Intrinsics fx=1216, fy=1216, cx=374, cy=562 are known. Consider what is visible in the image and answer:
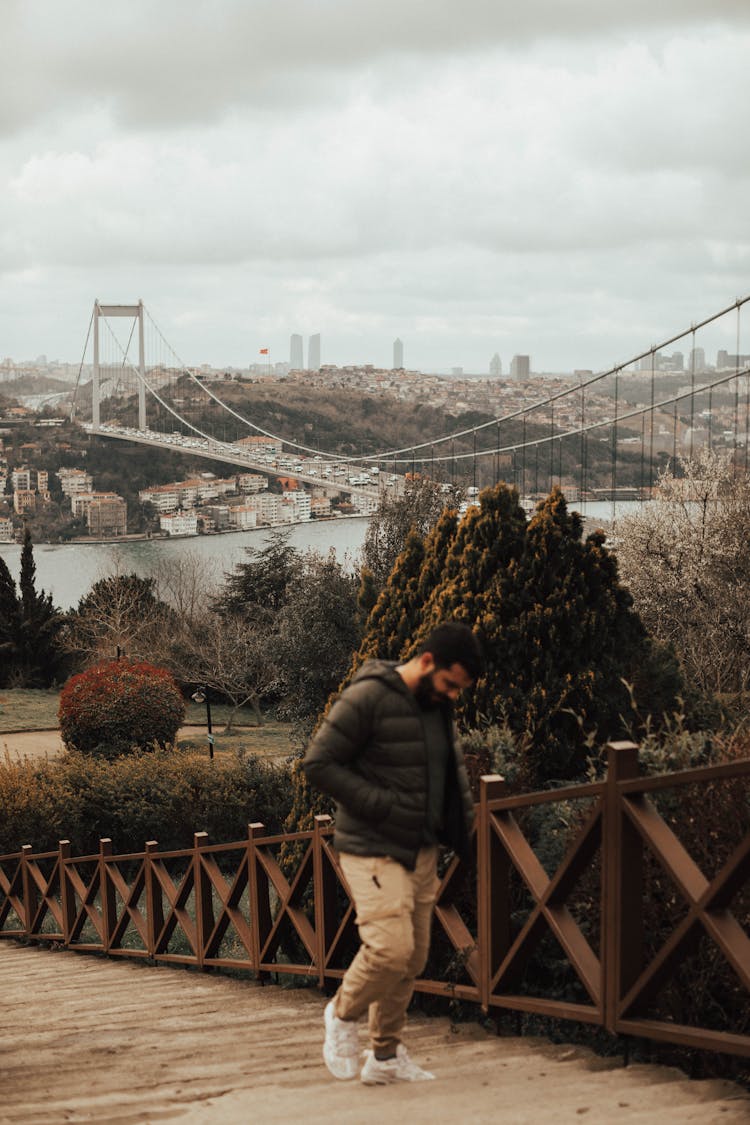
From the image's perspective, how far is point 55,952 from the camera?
8695 mm

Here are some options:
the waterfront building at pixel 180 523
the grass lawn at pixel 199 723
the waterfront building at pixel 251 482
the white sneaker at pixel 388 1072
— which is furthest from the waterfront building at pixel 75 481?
the white sneaker at pixel 388 1072

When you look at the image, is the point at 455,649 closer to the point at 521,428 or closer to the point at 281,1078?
the point at 281,1078

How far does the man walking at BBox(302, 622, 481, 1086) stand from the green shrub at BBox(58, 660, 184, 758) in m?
19.1

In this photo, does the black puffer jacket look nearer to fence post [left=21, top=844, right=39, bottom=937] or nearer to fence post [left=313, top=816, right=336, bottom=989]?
fence post [left=313, top=816, right=336, bottom=989]

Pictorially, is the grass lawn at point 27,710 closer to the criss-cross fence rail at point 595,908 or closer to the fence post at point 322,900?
the criss-cross fence rail at point 595,908

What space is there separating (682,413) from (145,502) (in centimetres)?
3454

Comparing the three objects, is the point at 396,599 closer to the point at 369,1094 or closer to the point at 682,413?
the point at 369,1094

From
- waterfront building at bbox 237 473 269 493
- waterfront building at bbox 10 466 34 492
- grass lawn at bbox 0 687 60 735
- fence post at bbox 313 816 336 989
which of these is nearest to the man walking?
fence post at bbox 313 816 336 989

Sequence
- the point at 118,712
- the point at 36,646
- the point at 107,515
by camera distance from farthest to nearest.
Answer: the point at 107,515 → the point at 36,646 → the point at 118,712

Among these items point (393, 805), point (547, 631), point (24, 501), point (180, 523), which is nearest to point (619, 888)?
point (393, 805)

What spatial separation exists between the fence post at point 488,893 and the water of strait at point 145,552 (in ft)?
Answer: 126

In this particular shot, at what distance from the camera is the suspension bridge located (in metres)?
28.2

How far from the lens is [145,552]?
59.1 m

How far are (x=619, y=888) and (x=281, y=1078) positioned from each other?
1.10m
